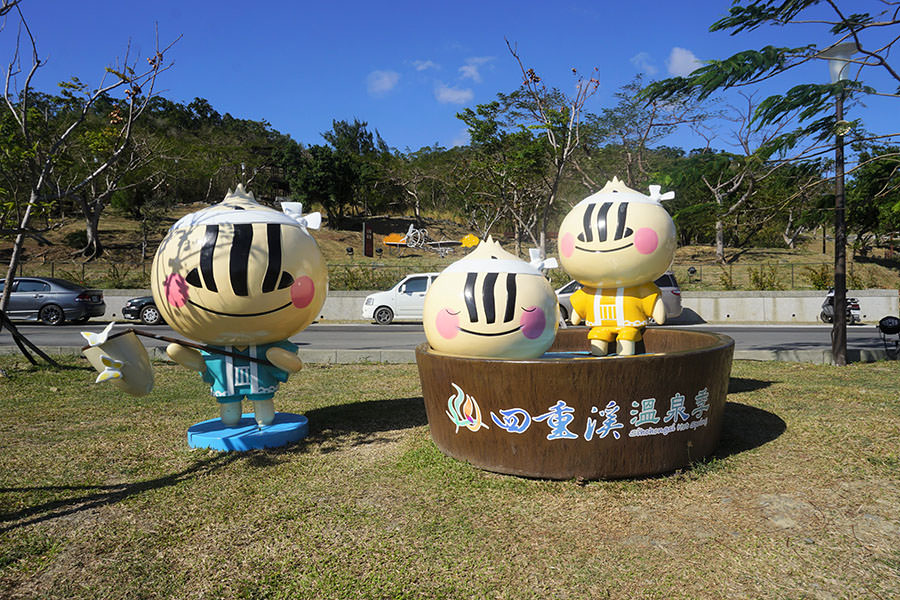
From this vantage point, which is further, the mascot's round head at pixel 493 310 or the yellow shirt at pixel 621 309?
the yellow shirt at pixel 621 309

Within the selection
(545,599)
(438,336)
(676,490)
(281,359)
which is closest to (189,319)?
(281,359)

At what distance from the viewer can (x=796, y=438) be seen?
18.6 feet

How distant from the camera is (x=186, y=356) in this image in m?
5.59

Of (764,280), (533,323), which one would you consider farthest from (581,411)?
(764,280)

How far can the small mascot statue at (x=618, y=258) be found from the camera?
5.94 m

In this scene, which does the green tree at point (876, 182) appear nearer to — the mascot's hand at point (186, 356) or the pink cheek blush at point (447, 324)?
the pink cheek blush at point (447, 324)

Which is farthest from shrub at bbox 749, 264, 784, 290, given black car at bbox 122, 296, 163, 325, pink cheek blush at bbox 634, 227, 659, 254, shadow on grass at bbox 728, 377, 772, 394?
black car at bbox 122, 296, 163, 325

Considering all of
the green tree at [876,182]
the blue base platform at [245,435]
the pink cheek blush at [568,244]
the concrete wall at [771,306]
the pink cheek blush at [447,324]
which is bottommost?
the blue base platform at [245,435]

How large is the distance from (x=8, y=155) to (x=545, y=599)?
30.2 feet

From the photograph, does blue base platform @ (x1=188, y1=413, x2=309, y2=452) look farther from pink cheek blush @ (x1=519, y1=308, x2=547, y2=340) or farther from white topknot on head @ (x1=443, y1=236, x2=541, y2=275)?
pink cheek blush @ (x1=519, y1=308, x2=547, y2=340)

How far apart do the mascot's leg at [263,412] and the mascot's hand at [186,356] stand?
2.04 ft

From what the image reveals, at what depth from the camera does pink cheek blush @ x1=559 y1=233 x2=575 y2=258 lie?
6207mm

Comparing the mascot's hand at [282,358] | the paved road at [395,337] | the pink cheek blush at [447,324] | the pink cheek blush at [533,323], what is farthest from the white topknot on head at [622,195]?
the paved road at [395,337]

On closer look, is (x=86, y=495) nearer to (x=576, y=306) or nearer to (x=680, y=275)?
(x=576, y=306)
